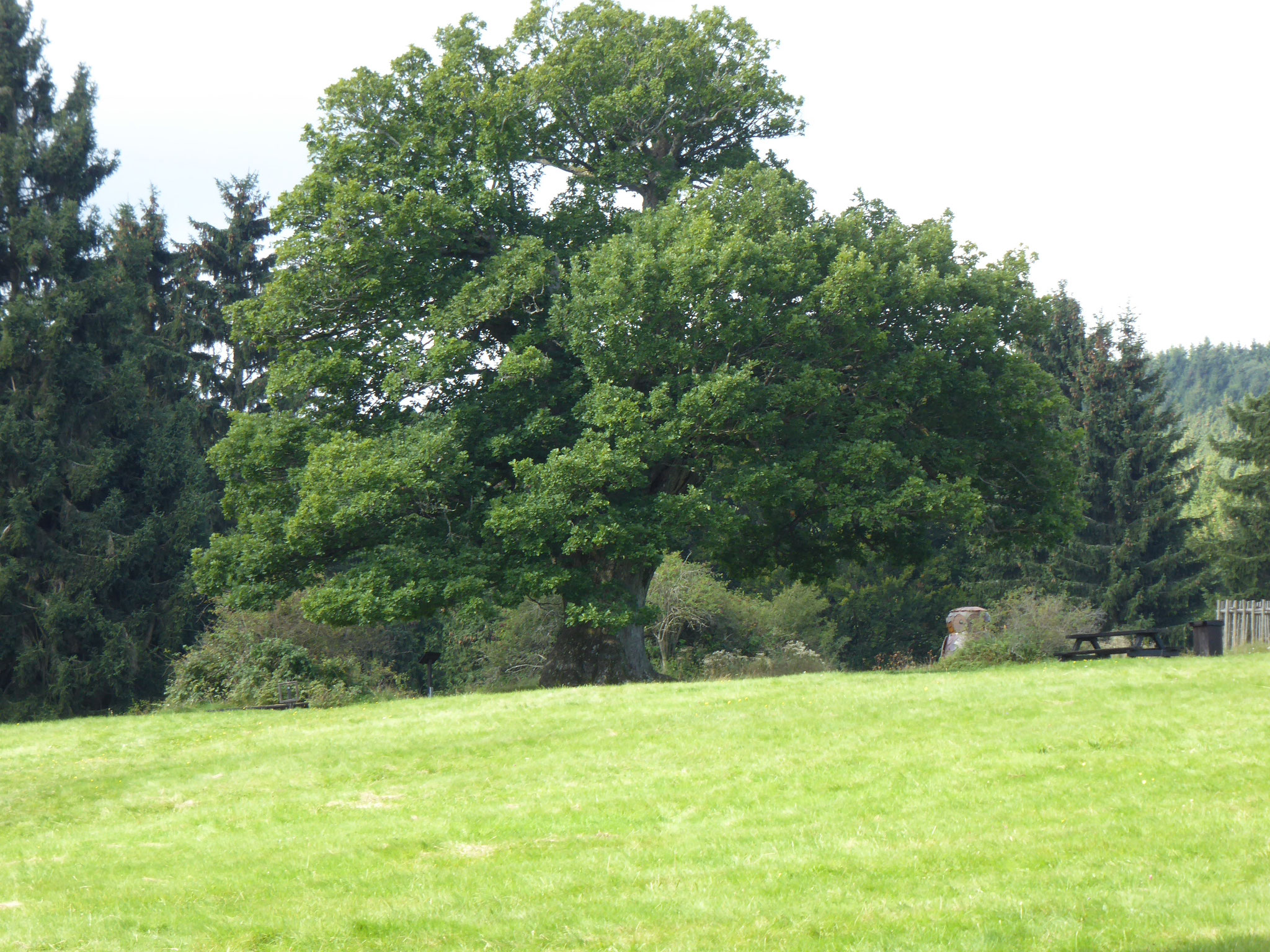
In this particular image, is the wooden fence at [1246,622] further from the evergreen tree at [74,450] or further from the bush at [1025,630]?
the evergreen tree at [74,450]

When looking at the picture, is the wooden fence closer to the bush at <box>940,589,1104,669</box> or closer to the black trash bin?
the bush at <box>940,589,1104,669</box>

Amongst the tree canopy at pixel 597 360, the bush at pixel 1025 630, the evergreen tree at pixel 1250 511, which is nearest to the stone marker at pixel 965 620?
the bush at pixel 1025 630

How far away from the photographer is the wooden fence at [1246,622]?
28359mm

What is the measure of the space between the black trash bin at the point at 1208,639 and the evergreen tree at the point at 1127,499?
23592 mm

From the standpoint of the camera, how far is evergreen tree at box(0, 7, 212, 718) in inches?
1435

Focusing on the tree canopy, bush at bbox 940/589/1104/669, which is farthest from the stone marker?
the tree canopy

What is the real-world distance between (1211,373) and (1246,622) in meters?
147

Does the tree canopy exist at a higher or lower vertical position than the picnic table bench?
higher

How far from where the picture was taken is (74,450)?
38188 mm

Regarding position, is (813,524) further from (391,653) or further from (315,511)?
(391,653)

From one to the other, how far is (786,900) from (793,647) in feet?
97.6

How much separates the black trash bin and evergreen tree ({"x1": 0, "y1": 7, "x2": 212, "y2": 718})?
29.4 metres

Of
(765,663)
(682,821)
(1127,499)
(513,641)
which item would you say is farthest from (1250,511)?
(682,821)

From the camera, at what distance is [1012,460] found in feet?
83.5
